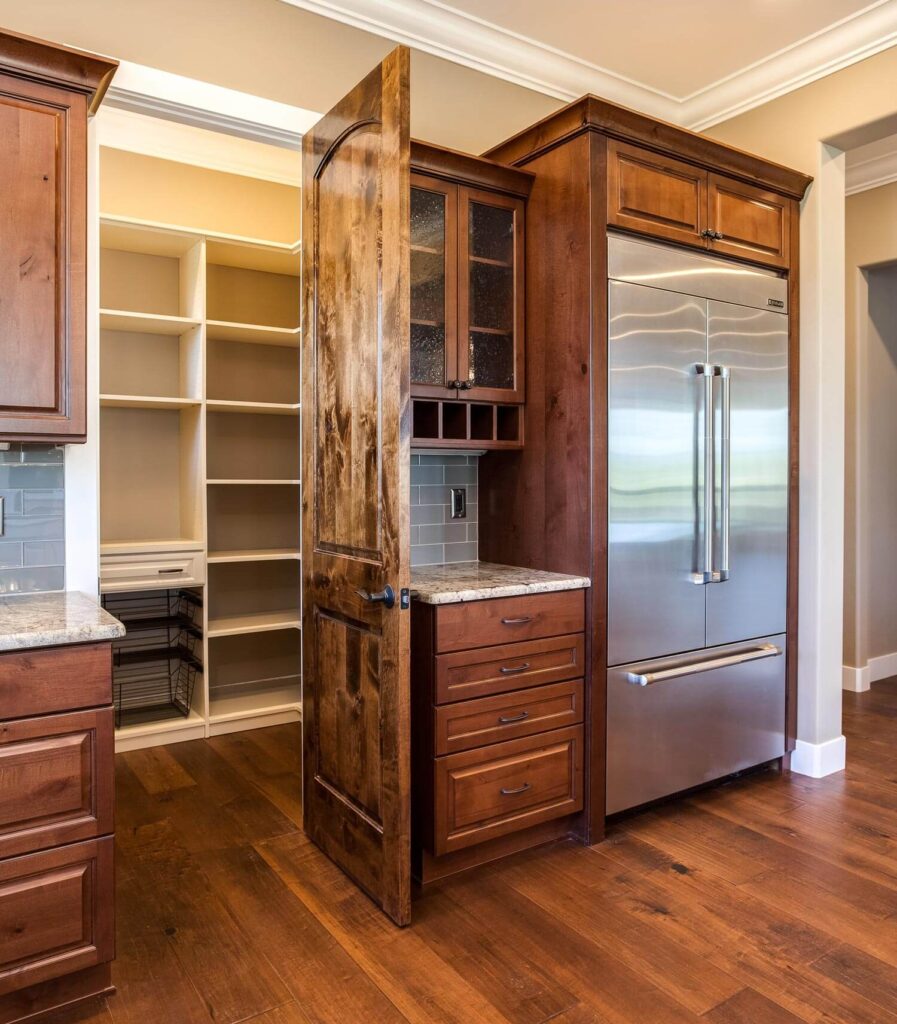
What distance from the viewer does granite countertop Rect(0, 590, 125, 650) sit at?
67.9 inches

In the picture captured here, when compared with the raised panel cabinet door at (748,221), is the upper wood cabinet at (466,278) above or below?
below

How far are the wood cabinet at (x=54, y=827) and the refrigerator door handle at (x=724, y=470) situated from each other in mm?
2243

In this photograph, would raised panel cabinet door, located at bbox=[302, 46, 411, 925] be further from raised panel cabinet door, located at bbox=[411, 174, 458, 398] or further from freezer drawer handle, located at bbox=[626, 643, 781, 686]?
freezer drawer handle, located at bbox=[626, 643, 781, 686]

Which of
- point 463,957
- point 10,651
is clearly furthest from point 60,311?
point 463,957

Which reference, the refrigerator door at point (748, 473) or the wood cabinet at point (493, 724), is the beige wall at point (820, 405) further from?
the wood cabinet at point (493, 724)

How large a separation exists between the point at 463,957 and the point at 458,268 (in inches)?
85.9

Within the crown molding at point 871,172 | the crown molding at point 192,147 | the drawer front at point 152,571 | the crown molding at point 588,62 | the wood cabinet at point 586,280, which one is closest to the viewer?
the wood cabinet at point 586,280

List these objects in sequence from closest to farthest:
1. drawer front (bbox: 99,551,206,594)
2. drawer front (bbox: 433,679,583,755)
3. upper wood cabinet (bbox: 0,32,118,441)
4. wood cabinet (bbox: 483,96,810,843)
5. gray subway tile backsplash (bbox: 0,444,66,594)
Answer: upper wood cabinet (bbox: 0,32,118,441), gray subway tile backsplash (bbox: 0,444,66,594), drawer front (bbox: 433,679,583,755), wood cabinet (bbox: 483,96,810,843), drawer front (bbox: 99,551,206,594)

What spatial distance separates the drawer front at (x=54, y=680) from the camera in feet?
5.63

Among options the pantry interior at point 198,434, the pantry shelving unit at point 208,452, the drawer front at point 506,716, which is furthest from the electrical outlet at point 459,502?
the pantry interior at point 198,434

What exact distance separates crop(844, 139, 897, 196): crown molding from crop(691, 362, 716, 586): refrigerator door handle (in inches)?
92.7

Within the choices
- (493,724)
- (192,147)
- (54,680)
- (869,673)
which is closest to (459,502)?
(493,724)

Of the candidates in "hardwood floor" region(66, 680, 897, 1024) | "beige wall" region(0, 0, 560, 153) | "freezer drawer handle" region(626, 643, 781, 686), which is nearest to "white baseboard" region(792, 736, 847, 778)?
"hardwood floor" region(66, 680, 897, 1024)

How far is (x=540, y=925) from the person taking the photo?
2.18m
